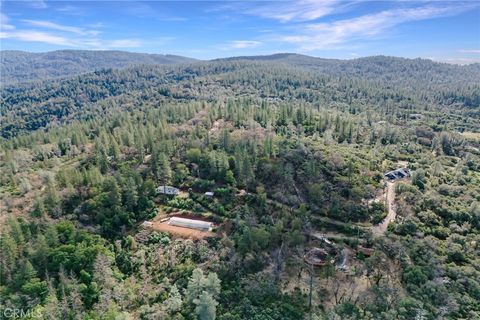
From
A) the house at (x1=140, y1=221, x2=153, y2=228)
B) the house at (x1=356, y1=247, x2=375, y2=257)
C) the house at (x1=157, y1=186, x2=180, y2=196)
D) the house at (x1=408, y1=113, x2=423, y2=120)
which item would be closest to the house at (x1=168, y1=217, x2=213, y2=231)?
the house at (x1=140, y1=221, x2=153, y2=228)

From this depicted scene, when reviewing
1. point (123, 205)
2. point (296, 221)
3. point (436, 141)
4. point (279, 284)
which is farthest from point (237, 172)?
point (436, 141)

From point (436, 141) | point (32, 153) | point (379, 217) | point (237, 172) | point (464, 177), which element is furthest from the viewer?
point (436, 141)

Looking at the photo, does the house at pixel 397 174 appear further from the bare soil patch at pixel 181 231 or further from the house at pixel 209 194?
the bare soil patch at pixel 181 231

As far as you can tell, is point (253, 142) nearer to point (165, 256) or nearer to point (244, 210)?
point (244, 210)

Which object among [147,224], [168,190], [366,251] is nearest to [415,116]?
[366,251]

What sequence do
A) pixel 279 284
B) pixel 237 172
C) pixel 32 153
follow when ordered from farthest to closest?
pixel 32 153
pixel 237 172
pixel 279 284

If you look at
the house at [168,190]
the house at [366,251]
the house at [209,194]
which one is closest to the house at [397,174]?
the house at [366,251]
